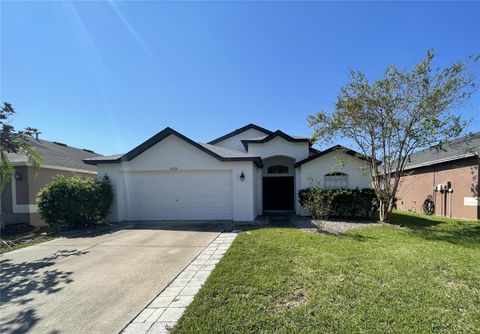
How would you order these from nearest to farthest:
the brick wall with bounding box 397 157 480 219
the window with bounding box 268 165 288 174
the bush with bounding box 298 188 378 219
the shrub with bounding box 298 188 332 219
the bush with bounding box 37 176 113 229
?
the bush with bounding box 37 176 113 229
the shrub with bounding box 298 188 332 219
the brick wall with bounding box 397 157 480 219
the bush with bounding box 298 188 378 219
the window with bounding box 268 165 288 174

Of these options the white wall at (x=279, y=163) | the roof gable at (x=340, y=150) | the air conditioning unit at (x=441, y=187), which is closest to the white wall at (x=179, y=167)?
the roof gable at (x=340, y=150)

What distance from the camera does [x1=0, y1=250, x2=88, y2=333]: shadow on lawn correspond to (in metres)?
4.02

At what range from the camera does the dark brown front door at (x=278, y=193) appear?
666 inches

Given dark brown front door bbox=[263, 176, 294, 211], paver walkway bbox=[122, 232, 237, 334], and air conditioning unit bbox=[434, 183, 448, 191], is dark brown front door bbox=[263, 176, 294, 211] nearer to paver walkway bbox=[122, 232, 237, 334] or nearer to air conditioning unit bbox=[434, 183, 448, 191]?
air conditioning unit bbox=[434, 183, 448, 191]

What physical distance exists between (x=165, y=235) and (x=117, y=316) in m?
5.86

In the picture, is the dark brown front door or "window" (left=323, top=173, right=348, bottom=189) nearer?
"window" (left=323, top=173, right=348, bottom=189)

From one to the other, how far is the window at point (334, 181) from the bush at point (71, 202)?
11.0 metres

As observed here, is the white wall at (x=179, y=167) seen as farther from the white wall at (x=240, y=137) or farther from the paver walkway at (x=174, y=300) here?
the white wall at (x=240, y=137)

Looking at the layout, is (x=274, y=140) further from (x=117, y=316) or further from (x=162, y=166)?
(x=117, y=316)

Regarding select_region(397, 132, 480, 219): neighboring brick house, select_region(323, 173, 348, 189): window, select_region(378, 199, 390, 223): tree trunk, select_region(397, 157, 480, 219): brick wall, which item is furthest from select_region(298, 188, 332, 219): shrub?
select_region(397, 157, 480, 219): brick wall

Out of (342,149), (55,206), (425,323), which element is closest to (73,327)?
(425,323)

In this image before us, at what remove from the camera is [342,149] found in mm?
13805

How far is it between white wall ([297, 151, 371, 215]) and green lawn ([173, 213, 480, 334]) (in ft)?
21.7

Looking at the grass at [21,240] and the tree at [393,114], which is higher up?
the tree at [393,114]
